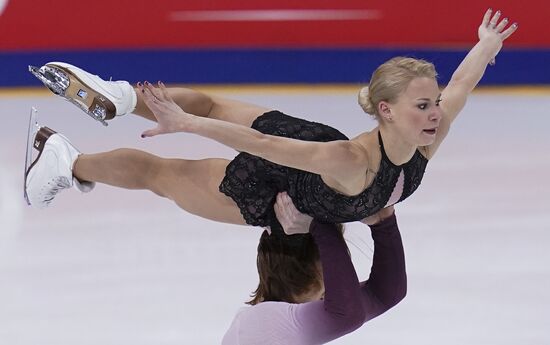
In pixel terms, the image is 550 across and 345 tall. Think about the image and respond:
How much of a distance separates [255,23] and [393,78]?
3.70 meters

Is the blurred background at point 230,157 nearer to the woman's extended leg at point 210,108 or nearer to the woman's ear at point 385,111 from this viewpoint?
the woman's extended leg at point 210,108

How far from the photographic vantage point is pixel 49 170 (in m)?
3.25

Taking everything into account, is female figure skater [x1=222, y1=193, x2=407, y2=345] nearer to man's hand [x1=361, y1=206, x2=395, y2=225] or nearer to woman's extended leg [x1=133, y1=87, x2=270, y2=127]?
man's hand [x1=361, y1=206, x2=395, y2=225]

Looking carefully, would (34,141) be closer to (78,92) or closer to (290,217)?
(78,92)

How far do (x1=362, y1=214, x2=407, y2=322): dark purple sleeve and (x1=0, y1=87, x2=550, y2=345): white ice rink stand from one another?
0.77ft

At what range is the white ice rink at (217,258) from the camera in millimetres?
3205

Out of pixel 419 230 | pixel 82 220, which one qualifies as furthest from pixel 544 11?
pixel 82 220

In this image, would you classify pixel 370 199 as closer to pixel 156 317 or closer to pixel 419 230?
pixel 156 317

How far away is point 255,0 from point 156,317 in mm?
3245

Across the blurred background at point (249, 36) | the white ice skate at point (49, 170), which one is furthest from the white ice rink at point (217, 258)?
the blurred background at point (249, 36)

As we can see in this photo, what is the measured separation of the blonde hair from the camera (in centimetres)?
259

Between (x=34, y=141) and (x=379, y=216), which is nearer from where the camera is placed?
(x=379, y=216)

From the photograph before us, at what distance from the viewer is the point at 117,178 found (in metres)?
3.13

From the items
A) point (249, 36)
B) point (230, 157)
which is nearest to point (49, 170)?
point (230, 157)
